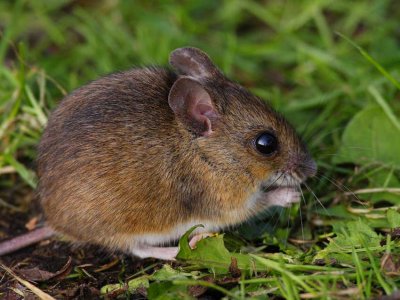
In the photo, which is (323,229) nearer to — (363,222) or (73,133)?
(363,222)

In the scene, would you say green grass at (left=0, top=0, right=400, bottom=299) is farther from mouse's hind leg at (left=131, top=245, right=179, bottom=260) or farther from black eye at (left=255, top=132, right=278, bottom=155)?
black eye at (left=255, top=132, right=278, bottom=155)

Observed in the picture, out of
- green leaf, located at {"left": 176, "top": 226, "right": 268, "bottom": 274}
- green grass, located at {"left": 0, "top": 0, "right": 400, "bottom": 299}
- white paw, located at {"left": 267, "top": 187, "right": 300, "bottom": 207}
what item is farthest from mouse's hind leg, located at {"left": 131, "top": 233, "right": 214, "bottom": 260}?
white paw, located at {"left": 267, "top": 187, "right": 300, "bottom": 207}

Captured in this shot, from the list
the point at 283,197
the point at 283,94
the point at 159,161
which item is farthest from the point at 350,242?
the point at 283,94

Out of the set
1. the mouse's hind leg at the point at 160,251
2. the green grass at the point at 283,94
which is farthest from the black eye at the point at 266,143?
the mouse's hind leg at the point at 160,251

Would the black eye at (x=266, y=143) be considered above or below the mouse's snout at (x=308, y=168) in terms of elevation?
above

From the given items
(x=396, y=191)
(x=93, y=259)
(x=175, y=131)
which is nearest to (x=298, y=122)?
(x=396, y=191)

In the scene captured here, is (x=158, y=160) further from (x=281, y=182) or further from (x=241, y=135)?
(x=281, y=182)

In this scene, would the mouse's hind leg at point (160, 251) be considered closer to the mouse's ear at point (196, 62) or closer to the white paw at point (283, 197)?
the white paw at point (283, 197)
